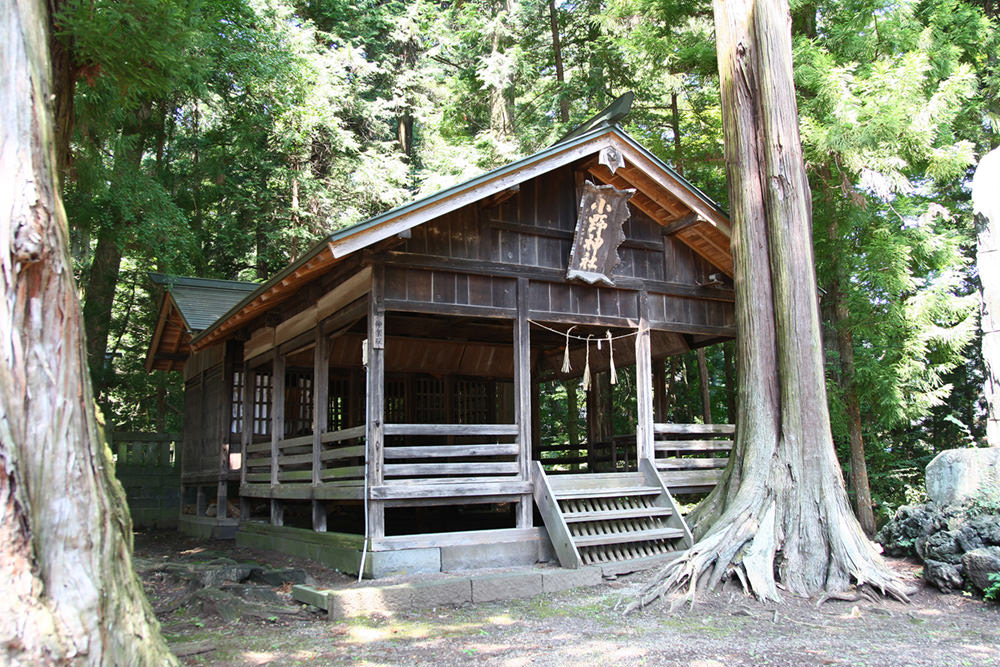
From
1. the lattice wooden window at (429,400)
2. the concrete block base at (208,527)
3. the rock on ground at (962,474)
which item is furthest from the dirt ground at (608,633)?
the lattice wooden window at (429,400)

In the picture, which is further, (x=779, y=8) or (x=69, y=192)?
(x=69, y=192)

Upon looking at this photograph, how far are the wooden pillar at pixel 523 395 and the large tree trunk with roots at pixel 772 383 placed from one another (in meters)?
2.05

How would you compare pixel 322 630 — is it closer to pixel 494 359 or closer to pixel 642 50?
pixel 494 359

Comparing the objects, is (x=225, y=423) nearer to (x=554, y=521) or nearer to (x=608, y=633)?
(x=554, y=521)

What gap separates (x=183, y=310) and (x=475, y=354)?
5.62 meters

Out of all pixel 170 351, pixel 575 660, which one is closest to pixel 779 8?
pixel 575 660

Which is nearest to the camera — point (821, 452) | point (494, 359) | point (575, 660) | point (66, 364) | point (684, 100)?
point (66, 364)

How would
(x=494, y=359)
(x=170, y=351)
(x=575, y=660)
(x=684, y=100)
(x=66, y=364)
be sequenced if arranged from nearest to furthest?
(x=66, y=364)
(x=575, y=660)
(x=494, y=359)
(x=170, y=351)
(x=684, y=100)

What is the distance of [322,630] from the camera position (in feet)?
21.4

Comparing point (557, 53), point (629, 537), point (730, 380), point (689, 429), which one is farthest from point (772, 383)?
point (557, 53)

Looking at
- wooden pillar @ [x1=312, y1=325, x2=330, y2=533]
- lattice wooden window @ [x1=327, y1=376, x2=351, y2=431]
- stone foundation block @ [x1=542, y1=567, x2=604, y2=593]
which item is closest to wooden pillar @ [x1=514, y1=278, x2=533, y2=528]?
stone foundation block @ [x1=542, y1=567, x2=604, y2=593]

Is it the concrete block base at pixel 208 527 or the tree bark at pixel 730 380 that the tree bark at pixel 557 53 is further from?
the concrete block base at pixel 208 527

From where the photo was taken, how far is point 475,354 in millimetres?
14133

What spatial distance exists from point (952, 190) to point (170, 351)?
60.6 ft
